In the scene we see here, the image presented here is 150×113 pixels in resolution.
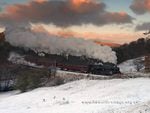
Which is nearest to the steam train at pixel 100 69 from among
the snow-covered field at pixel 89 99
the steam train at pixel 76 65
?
the steam train at pixel 76 65

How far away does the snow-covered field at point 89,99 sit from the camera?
1205 inches

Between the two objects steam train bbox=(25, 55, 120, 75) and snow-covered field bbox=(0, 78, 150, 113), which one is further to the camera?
steam train bbox=(25, 55, 120, 75)

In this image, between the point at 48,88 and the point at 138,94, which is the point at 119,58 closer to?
the point at 48,88

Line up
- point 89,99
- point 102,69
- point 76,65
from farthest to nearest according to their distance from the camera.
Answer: point 76,65 → point 102,69 → point 89,99

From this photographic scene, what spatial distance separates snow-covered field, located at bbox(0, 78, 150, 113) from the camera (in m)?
30.6

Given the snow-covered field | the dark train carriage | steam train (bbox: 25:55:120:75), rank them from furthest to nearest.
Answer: steam train (bbox: 25:55:120:75) < the dark train carriage < the snow-covered field

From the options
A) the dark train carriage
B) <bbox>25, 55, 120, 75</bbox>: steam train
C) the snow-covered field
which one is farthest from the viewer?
<bbox>25, 55, 120, 75</bbox>: steam train

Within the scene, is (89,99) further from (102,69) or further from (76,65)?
(76,65)

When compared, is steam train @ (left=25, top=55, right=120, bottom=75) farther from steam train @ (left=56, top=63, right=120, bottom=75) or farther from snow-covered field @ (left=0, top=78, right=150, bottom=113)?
snow-covered field @ (left=0, top=78, right=150, bottom=113)

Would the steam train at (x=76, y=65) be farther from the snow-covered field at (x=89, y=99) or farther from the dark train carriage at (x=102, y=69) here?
the snow-covered field at (x=89, y=99)

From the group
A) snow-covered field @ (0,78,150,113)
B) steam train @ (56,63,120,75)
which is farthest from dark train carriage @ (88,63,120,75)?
snow-covered field @ (0,78,150,113)

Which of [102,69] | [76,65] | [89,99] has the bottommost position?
[89,99]

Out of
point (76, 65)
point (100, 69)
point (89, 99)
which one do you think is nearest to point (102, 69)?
point (100, 69)

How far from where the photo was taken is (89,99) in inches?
1428
